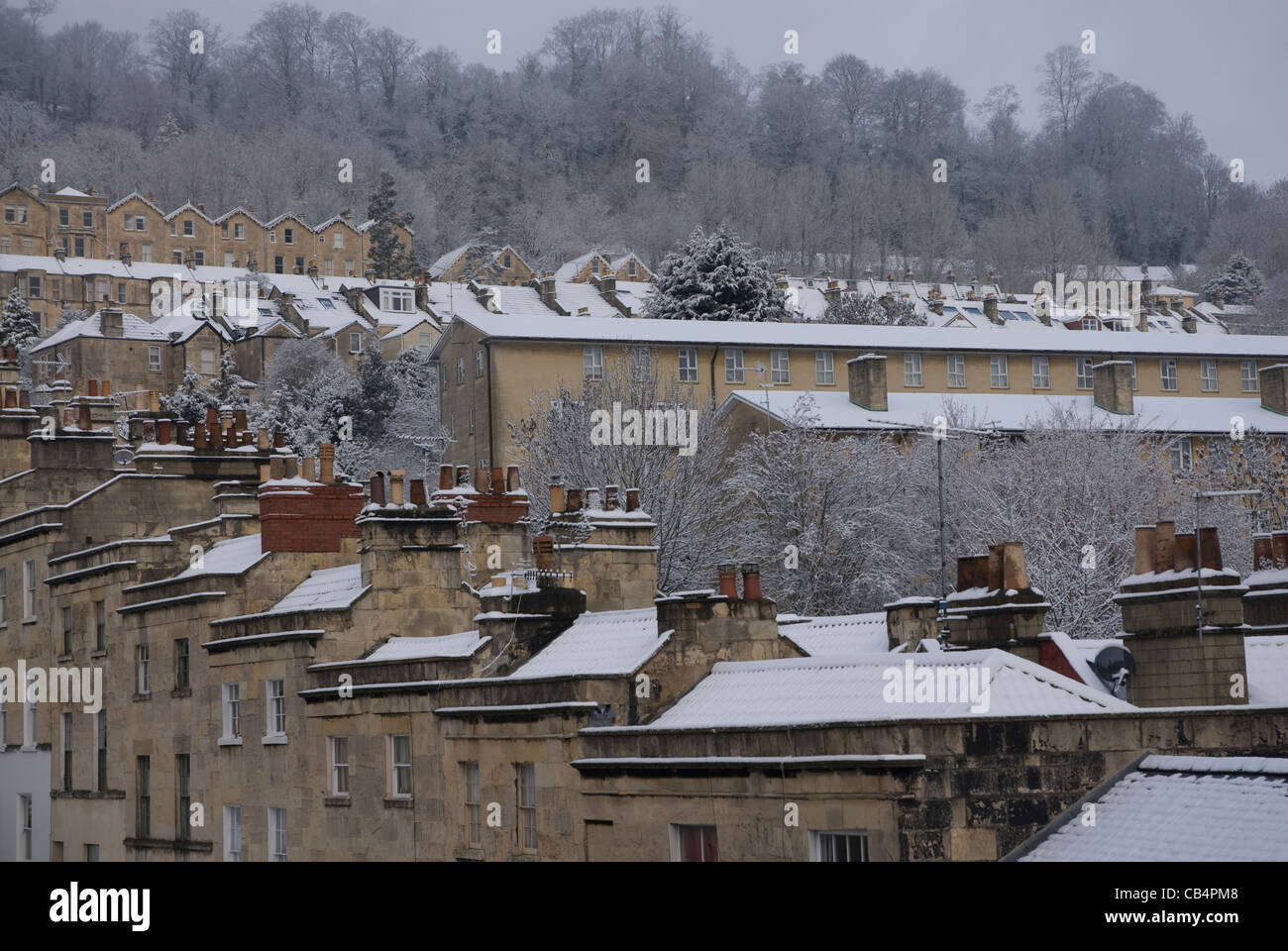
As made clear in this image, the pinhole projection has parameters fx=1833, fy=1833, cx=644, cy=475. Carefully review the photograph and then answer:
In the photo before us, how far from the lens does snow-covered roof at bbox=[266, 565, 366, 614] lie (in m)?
27.2

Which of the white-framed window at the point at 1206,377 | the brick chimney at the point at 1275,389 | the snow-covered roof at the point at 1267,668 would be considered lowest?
the snow-covered roof at the point at 1267,668

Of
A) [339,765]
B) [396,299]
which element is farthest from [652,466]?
[396,299]

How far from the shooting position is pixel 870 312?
330 feet

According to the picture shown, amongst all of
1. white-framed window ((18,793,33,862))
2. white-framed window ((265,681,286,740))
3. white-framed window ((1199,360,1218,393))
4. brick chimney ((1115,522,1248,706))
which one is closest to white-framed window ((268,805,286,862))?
white-framed window ((265,681,286,740))

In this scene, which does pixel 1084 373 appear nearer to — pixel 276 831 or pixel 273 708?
pixel 273 708

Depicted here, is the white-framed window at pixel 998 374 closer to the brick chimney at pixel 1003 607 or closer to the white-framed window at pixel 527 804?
the brick chimney at pixel 1003 607

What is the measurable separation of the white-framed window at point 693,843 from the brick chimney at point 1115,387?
5062 cm

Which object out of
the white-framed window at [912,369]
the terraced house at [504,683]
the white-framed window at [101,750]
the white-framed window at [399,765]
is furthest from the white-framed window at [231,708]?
the white-framed window at [912,369]

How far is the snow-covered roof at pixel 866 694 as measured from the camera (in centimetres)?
1792

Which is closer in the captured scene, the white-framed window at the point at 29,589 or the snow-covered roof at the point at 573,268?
the white-framed window at the point at 29,589

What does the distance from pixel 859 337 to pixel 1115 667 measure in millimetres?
50898

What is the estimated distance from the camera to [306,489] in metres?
30.2
